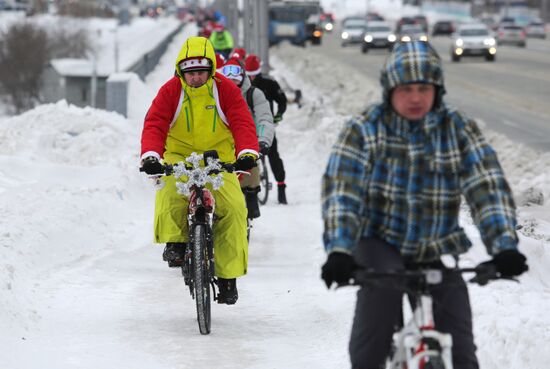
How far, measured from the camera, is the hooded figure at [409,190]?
4.42 m

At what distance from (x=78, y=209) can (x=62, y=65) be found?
1837 centimetres

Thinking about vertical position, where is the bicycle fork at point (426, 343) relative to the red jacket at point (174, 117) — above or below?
below

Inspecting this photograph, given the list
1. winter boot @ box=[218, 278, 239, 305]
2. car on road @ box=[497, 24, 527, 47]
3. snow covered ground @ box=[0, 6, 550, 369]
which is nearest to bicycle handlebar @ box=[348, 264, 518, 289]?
snow covered ground @ box=[0, 6, 550, 369]

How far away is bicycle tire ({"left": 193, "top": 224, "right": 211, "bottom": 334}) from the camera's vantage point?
309 inches

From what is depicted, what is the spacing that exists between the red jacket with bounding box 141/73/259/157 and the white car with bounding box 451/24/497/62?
45087mm

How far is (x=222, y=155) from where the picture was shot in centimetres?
832

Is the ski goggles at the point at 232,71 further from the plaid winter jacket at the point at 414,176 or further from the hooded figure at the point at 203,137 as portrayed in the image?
the plaid winter jacket at the point at 414,176

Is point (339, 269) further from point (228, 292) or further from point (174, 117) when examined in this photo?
point (228, 292)

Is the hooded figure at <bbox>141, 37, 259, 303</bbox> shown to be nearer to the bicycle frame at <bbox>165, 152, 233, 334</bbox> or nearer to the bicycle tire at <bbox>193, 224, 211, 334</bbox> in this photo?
the bicycle frame at <bbox>165, 152, 233, 334</bbox>

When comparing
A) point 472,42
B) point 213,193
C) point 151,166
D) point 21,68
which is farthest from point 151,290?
point 21,68

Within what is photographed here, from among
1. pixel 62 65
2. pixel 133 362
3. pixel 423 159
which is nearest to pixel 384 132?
pixel 423 159

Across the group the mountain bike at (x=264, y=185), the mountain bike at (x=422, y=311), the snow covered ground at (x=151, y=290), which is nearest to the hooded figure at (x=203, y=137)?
the snow covered ground at (x=151, y=290)

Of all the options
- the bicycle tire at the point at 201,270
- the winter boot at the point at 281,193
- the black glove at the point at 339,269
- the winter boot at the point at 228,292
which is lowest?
the winter boot at the point at 281,193

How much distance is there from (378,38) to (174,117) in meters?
55.2
